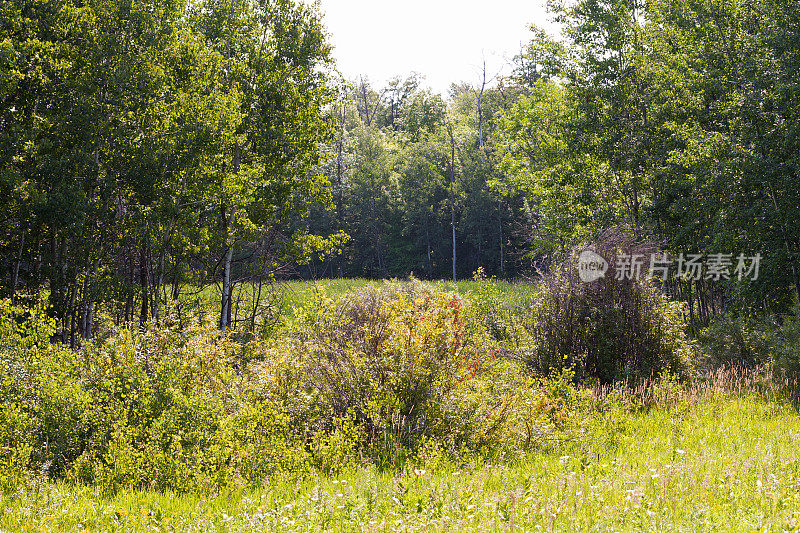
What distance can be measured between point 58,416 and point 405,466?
3798 millimetres

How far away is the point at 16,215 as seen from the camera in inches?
457

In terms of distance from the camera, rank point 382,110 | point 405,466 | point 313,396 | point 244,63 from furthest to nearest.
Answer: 1. point 382,110
2. point 244,63
3. point 313,396
4. point 405,466

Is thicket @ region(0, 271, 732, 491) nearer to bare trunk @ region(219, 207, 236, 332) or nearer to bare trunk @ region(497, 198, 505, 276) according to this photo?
bare trunk @ region(219, 207, 236, 332)

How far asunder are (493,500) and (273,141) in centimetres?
1367

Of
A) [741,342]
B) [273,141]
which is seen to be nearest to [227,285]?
[273,141]

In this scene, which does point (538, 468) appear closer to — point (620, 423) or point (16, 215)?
point (620, 423)

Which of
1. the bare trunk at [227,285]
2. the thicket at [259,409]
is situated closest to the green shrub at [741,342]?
the thicket at [259,409]

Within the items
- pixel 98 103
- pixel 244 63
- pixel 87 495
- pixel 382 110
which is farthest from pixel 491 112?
pixel 87 495

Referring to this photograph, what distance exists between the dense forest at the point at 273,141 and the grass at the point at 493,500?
640cm

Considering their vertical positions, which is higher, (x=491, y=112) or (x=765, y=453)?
(x=491, y=112)

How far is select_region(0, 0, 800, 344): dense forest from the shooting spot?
1208cm

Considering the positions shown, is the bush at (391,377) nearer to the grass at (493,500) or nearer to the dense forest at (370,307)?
the dense forest at (370,307)

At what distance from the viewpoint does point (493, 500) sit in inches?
199

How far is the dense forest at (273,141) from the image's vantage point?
12.1 meters
